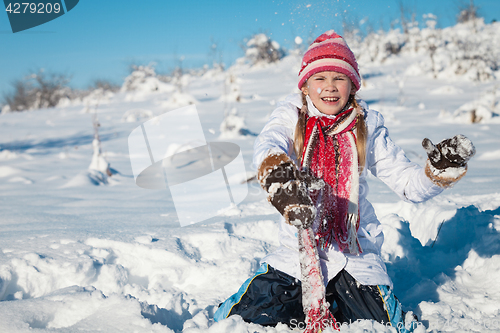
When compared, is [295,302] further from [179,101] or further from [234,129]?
[179,101]

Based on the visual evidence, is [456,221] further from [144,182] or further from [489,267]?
[144,182]

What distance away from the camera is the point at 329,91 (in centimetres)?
152

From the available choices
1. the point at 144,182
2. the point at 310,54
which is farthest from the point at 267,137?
the point at 144,182

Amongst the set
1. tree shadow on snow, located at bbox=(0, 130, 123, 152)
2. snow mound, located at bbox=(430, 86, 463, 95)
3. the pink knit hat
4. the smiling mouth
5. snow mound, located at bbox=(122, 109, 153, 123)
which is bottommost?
snow mound, located at bbox=(430, 86, 463, 95)

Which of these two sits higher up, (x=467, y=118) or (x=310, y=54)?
(x=310, y=54)

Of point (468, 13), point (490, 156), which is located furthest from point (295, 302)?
point (468, 13)

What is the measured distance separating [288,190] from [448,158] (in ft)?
1.92

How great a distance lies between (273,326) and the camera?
1424mm

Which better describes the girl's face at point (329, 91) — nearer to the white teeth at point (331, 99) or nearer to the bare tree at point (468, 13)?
the white teeth at point (331, 99)

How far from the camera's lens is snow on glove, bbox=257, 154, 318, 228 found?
3.77ft

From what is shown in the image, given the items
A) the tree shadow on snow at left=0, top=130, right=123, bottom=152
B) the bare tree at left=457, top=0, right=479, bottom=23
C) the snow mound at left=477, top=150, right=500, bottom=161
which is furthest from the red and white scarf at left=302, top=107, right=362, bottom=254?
the bare tree at left=457, top=0, right=479, bottom=23

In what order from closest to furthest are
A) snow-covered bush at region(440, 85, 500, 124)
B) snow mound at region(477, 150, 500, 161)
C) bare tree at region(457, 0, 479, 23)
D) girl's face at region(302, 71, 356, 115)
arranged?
girl's face at region(302, 71, 356, 115)
snow mound at region(477, 150, 500, 161)
snow-covered bush at region(440, 85, 500, 124)
bare tree at region(457, 0, 479, 23)

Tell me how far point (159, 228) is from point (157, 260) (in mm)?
449

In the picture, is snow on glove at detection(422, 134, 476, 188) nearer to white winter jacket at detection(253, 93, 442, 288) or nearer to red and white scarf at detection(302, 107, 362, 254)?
white winter jacket at detection(253, 93, 442, 288)
